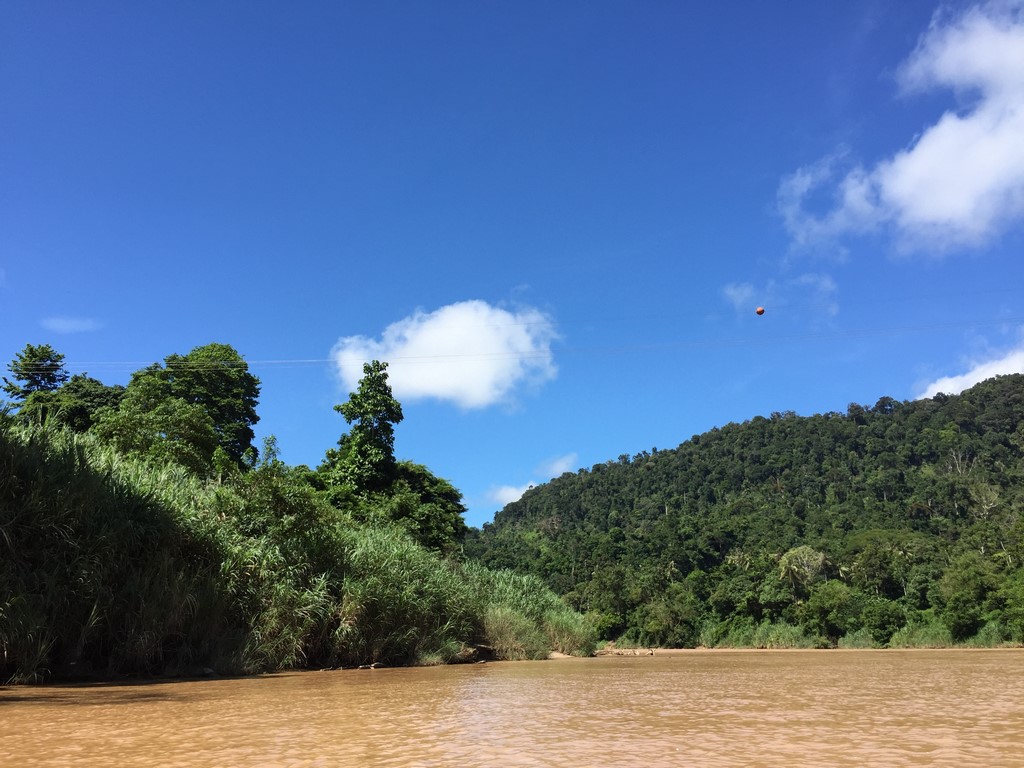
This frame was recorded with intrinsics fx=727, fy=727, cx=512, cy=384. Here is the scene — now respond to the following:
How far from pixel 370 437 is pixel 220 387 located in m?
15.2

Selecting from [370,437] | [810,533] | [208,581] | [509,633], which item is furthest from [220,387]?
[810,533]

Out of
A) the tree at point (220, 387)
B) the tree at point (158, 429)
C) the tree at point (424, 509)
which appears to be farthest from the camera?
the tree at point (220, 387)

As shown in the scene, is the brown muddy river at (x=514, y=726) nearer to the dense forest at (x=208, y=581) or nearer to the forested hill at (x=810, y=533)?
the dense forest at (x=208, y=581)

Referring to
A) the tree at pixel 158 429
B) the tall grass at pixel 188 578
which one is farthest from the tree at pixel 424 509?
the tall grass at pixel 188 578

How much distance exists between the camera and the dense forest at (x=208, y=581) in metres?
10.1

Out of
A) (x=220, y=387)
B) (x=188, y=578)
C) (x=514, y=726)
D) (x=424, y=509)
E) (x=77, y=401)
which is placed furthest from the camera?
(x=220, y=387)

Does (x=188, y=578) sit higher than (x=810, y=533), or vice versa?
(x=810, y=533)

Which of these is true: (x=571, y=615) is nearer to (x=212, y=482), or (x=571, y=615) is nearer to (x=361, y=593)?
(x=361, y=593)

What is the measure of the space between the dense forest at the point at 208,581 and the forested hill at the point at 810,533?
63.3ft

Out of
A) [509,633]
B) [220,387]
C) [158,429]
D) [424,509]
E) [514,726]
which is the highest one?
[220,387]

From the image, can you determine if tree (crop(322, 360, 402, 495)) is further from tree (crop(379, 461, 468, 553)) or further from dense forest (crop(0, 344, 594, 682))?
dense forest (crop(0, 344, 594, 682))

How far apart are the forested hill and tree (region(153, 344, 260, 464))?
22193 millimetres

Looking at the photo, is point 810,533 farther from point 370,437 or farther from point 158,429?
point 158,429

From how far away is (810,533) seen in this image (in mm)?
79375
